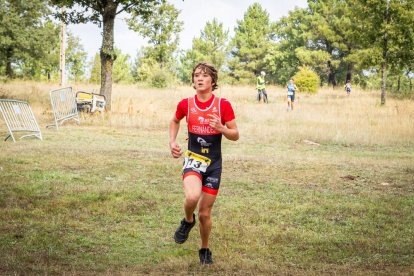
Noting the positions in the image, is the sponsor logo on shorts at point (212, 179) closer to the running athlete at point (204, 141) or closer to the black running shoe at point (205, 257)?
the running athlete at point (204, 141)

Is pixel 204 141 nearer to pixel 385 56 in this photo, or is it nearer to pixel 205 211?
pixel 205 211

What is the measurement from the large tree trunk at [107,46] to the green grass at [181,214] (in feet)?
28.7

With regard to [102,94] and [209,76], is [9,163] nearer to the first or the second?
[209,76]

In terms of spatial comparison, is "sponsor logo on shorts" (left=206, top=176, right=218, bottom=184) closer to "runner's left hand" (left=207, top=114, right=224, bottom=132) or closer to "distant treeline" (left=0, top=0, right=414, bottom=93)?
"runner's left hand" (left=207, top=114, right=224, bottom=132)

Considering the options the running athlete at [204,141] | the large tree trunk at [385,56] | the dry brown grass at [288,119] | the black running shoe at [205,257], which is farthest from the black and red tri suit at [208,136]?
the large tree trunk at [385,56]

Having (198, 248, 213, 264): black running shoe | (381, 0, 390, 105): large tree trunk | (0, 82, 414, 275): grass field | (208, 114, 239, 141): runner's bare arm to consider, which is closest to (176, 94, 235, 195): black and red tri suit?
(208, 114, 239, 141): runner's bare arm

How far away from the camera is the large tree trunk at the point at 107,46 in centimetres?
2023

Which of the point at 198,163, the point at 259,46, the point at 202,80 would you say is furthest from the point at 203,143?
the point at 259,46

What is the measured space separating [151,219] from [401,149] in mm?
11130

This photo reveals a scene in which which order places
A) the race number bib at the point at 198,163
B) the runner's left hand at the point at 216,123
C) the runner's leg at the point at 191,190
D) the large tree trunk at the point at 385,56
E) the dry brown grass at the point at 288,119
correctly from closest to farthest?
the runner's left hand at the point at 216,123 < the runner's leg at the point at 191,190 < the race number bib at the point at 198,163 < the dry brown grass at the point at 288,119 < the large tree trunk at the point at 385,56

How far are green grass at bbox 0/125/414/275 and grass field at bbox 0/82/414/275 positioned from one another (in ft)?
0.07

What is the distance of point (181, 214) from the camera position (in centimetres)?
695

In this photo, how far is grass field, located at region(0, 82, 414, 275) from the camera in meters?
5.00

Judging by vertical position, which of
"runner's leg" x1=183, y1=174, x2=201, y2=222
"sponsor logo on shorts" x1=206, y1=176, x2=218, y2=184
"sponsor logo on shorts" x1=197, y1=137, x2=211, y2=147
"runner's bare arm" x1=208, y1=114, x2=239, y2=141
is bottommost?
"runner's leg" x1=183, y1=174, x2=201, y2=222
